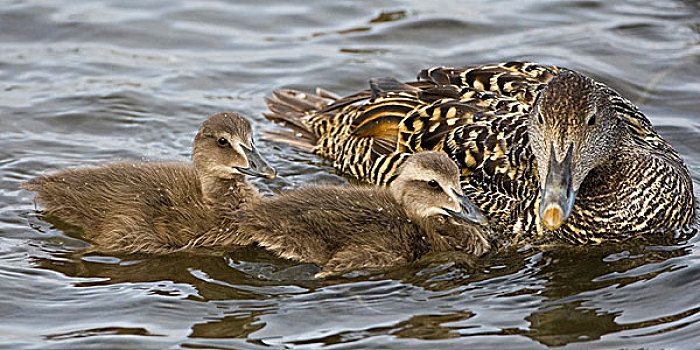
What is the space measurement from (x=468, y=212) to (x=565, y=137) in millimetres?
737

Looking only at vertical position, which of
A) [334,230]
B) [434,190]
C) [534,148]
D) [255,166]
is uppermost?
[534,148]

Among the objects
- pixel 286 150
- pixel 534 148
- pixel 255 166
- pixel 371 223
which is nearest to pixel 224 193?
pixel 255 166

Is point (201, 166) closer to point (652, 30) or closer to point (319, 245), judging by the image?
point (319, 245)

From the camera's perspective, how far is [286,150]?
28.9 ft

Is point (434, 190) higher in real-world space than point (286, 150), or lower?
higher

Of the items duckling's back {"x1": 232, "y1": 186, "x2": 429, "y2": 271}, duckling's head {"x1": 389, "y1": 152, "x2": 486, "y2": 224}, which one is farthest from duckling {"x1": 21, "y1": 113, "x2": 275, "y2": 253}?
duckling's head {"x1": 389, "y1": 152, "x2": 486, "y2": 224}

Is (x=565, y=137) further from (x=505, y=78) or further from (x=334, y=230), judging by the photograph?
(x=334, y=230)

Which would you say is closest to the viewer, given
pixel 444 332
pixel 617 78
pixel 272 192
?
pixel 444 332

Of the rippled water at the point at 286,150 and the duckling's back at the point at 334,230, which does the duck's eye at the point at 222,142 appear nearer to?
the duckling's back at the point at 334,230

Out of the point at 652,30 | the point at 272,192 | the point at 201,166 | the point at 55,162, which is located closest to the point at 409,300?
the point at 201,166

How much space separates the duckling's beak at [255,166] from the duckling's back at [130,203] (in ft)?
1.23

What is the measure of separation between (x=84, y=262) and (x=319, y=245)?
152 centimetres

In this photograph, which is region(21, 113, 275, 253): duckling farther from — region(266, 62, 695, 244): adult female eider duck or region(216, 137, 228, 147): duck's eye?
region(266, 62, 695, 244): adult female eider duck

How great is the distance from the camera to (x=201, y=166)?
22.8 ft
